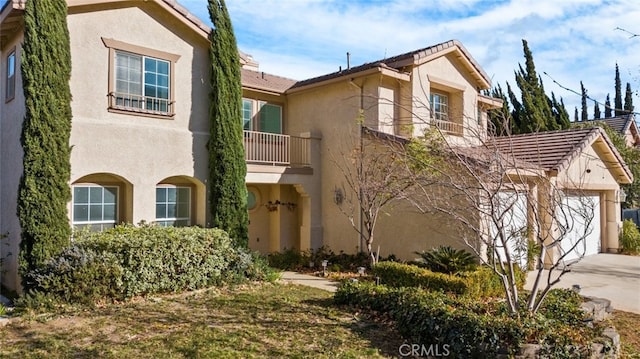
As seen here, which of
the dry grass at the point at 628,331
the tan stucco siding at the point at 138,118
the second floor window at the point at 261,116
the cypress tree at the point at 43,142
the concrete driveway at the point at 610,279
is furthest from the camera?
the second floor window at the point at 261,116

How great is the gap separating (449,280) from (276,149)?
8134 mm

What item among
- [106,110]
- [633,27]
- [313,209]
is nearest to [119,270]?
[106,110]

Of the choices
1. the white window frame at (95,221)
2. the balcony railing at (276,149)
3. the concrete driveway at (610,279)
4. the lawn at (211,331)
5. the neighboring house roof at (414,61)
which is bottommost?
the concrete driveway at (610,279)

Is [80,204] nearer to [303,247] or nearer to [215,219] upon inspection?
[215,219]

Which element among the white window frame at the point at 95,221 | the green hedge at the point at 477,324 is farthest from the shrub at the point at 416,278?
the white window frame at the point at 95,221

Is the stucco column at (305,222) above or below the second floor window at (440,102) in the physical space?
below

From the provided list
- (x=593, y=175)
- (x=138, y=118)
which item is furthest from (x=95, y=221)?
(x=593, y=175)

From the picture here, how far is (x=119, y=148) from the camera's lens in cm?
1203

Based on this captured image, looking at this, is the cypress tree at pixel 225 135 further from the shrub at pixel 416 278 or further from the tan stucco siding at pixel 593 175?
the tan stucco siding at pixel 593 175

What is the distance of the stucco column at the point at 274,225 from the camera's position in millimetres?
17906

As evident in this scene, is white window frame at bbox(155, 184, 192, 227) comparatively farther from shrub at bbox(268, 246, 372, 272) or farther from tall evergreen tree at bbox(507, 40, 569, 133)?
tall evergreen tree at bbox(507, 40, 569, 133)

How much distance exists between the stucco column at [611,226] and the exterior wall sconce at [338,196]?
39.5 feet

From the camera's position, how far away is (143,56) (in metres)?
12.7

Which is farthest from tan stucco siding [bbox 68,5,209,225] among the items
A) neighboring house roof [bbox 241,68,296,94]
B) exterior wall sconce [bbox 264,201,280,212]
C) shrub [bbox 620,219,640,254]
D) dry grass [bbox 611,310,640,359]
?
shrub [bbox 620,219,640,254]
